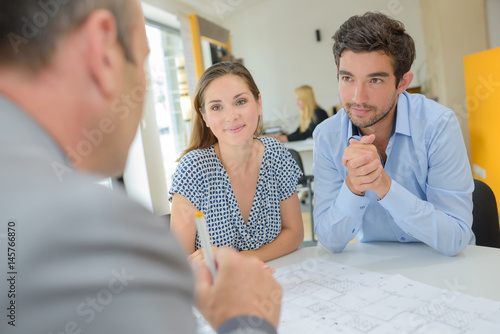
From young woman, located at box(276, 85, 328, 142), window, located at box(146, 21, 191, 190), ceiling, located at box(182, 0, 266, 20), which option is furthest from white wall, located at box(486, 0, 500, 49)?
ceiling, located at box(182, 0, 266, 20)

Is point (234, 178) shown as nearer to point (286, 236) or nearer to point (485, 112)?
point (286, 236)

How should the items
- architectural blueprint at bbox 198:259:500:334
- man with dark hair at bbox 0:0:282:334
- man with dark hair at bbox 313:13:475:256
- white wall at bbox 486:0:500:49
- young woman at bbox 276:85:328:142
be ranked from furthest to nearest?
young woman at bbox 276:85:328:142 → white wall at bbox 486:0:500:49 → man with dark hair at bbox 313:13:475:256 → architectural blueprint at bbox 198:259:500:334 → man with dark hair at bbox 0:0:282:334

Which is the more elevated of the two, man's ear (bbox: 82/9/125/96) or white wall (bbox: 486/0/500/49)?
white wall (bbox: 486/0/500/49)

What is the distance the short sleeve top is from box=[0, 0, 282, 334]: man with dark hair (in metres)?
1.11

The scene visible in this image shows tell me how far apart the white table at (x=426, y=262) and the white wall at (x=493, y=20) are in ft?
12.2

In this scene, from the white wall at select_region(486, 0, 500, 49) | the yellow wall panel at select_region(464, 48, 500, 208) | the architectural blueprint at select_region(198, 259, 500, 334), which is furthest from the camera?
the white wall at select_region(486, 0, 500, 49)

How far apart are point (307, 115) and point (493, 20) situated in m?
2.45

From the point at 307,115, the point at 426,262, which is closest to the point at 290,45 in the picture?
the point at 307,115

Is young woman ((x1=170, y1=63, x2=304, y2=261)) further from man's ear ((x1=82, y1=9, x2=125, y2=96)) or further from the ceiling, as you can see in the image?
the ceiling

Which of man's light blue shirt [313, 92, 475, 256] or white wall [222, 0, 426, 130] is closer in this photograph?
man's light blue shirt [313, 92, 475, 256]

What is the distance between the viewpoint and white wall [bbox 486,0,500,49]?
4.05 meters

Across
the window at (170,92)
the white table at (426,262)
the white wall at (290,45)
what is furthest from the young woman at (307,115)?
the white table at (426,262)

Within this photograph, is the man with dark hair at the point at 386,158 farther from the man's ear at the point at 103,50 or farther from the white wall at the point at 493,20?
the white wall at the point at 493,20

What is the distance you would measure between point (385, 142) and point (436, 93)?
3764mm
